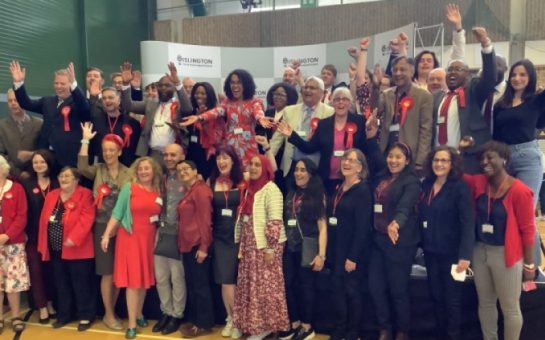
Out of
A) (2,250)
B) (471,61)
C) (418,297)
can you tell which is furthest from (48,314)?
(471,61)

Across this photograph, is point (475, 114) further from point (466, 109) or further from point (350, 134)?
point (350, 134)

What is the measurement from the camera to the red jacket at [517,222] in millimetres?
2848

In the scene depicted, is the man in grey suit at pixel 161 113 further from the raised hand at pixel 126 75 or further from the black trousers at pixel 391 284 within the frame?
the black trousers at pixel 391 284

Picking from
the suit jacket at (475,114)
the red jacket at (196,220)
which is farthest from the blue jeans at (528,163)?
the red jacket at (196,220)

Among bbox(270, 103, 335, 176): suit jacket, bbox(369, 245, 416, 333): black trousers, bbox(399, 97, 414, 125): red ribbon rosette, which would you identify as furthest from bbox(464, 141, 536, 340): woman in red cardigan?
bbox(270, 103, 335, 176): suit jacket

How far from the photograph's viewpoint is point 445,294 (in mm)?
3068

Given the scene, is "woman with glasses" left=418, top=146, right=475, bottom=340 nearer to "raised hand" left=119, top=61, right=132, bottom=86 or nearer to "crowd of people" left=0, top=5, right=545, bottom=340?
"crowd of people" left=0, top=5, right=545, bottom=340

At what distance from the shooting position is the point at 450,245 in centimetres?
302

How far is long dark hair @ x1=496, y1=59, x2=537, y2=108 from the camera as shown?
3.12 metres

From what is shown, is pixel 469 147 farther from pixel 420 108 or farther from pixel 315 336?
pixel 315 336

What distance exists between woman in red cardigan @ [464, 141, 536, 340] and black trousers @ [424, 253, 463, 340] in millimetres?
143

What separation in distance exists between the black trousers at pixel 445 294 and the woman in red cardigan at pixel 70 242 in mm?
2614

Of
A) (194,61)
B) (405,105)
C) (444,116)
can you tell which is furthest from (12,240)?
(194,61)

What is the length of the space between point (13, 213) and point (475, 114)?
12.0ft
